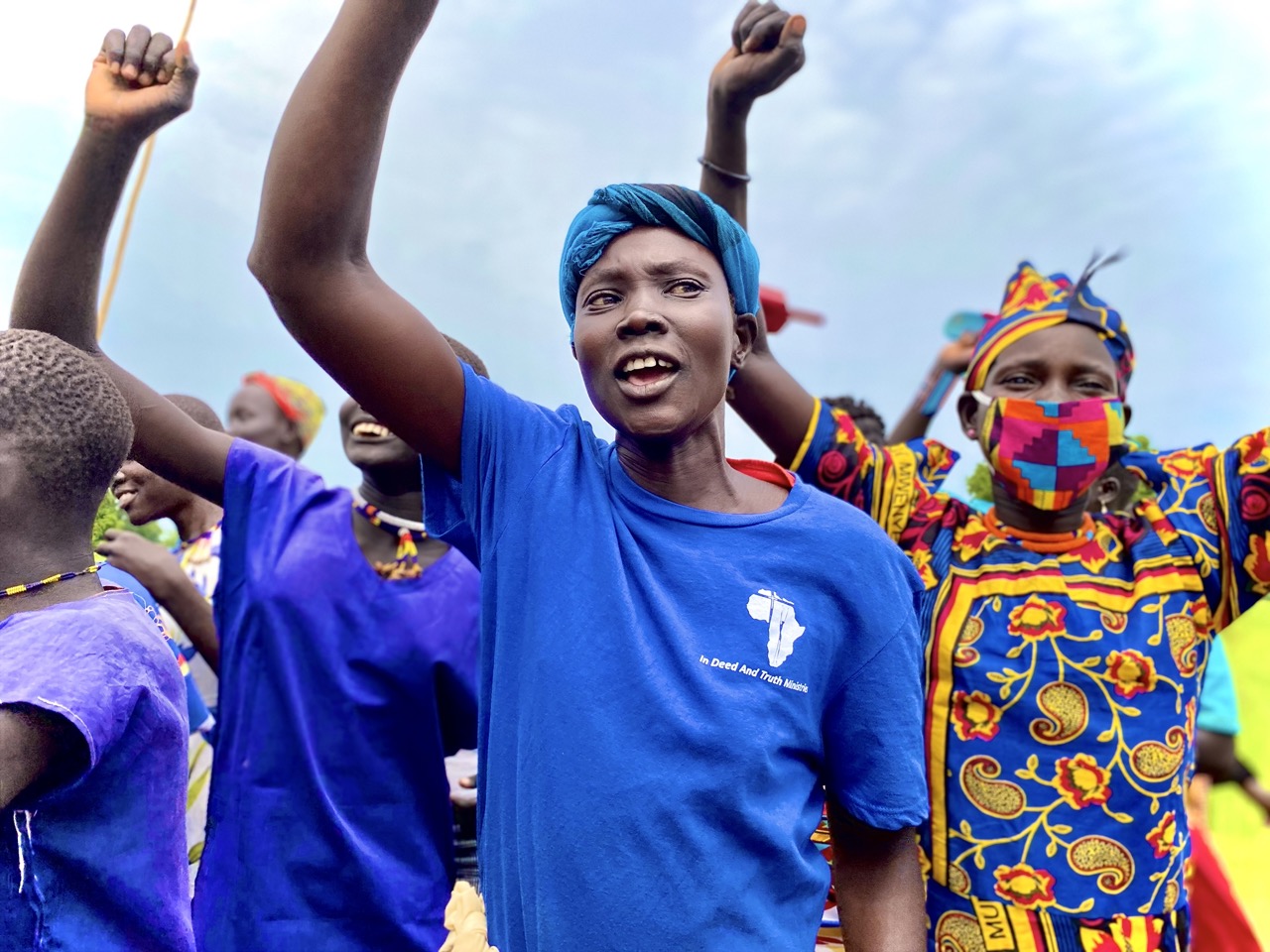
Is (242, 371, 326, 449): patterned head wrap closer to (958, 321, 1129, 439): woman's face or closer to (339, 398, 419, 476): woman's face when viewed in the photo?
(339, 398, 419, 476): woman's face

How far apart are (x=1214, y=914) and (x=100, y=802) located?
4.22 meters

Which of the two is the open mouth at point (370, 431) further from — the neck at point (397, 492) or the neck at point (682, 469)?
the neck at point (682, 469)

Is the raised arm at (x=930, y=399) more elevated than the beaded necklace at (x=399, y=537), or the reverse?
the raised arm at (x=930, y=399)

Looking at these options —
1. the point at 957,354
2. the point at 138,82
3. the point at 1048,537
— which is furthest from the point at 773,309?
the point at 138,82

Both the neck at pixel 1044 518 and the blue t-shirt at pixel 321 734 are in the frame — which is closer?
the blue t-shirt at pixel 321 734

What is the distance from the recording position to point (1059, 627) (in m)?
2.62

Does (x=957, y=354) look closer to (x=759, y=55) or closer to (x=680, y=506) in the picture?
(x=759, y=55)

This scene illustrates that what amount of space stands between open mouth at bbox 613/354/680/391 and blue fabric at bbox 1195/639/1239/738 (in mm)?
3876

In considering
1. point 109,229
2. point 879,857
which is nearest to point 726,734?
point 879,857

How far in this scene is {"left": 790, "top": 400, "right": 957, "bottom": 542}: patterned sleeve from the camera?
9.13 feet

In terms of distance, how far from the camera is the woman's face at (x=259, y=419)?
19.3 ft

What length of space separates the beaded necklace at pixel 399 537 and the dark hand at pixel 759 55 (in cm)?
134

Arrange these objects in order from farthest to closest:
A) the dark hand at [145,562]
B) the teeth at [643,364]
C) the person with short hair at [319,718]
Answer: the dark hand at [145,562] → the person with short hair at [319,718] → the teeth at [643,364]

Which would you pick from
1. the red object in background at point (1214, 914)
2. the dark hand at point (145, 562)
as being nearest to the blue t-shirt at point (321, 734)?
the dark hand at point (145, 562)
